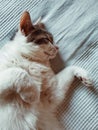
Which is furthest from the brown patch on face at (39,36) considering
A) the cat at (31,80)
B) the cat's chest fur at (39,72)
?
the cat's chest fur at (39,72)

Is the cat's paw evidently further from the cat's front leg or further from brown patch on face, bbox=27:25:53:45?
brown patch on face, bbox=27:25:53:45

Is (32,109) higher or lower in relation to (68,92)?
higher

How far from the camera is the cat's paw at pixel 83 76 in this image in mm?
1327

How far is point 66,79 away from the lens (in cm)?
137

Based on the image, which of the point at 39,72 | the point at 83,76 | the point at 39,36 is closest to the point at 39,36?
the point at 39,36

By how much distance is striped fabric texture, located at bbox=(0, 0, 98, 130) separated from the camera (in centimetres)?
134

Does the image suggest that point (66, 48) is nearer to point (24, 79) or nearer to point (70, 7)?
point (70, 7)

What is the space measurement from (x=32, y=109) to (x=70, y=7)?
604 mm

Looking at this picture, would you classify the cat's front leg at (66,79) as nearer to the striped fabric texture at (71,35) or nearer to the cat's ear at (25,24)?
the striped fabric texture at (71,35)

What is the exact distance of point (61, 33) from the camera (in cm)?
144

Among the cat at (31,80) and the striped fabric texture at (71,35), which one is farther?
the striped fabric texture at (71,35)

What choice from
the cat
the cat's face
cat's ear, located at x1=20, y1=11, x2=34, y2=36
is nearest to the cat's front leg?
the cat

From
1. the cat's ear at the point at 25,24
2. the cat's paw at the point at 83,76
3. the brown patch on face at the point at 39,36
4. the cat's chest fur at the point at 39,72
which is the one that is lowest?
the cat's paw at the point at 83,76

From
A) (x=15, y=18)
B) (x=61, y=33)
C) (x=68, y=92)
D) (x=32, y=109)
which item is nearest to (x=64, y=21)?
(x=61, y=33)
